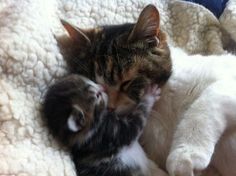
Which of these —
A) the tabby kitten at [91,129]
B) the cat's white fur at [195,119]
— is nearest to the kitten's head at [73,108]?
the tabby kitten at [91,129]

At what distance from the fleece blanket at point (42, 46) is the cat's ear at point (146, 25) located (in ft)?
0.86

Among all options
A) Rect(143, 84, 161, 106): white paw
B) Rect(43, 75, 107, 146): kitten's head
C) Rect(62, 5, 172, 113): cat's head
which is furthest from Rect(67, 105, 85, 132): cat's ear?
Rect(143, 84, 161, 106): white paw

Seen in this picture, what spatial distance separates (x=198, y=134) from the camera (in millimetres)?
1260

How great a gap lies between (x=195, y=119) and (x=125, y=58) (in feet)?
0.92

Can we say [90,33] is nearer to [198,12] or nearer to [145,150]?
[145,150]

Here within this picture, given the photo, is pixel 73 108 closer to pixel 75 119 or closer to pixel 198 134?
pixel 75 119

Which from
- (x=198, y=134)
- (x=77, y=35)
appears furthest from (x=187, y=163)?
(x=77, y=35)

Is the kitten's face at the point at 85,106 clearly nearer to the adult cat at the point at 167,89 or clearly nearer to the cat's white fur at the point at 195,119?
the adult cat at the point at 167,89

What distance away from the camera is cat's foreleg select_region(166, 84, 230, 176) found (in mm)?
1194

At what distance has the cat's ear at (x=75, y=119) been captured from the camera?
1.20 m

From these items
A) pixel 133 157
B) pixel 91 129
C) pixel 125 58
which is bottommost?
pixel 133 157

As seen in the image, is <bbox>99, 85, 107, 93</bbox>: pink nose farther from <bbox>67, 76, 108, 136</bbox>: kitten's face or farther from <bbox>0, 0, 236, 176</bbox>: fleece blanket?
<bbox>0, 0, 236, 176</bbox>: fleece blanket

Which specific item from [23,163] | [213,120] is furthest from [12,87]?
[213,120]

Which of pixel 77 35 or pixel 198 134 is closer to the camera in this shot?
pixel 198 134
